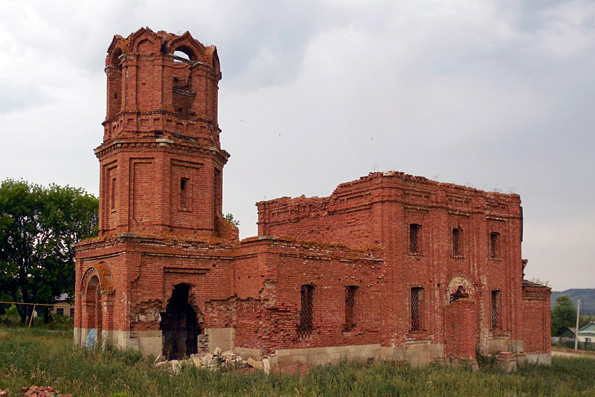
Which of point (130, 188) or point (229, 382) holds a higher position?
point (130, 188)

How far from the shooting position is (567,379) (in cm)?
2344

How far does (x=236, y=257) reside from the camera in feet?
67.5

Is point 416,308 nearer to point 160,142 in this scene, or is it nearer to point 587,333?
point 160,142

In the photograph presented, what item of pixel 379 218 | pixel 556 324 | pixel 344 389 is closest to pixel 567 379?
pixel 379 218

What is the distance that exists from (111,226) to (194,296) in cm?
413

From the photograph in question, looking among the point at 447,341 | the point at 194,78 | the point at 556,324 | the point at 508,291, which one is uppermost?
the point at 194,78

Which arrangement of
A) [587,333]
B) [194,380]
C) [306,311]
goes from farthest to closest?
1. [587,333]
2. [306,311]
3. [194,380]

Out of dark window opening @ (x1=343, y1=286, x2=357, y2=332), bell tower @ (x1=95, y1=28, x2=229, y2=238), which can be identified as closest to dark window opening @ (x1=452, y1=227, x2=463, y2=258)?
dark window opening @ (x1=343, y1=286, x2=357, y2=332)

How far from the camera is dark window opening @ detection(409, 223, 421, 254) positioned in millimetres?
23812

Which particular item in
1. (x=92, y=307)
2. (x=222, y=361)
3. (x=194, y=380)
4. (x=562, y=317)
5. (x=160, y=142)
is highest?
(x=160, y=142)

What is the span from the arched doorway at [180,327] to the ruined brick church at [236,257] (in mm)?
50

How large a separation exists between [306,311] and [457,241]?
8.19 m

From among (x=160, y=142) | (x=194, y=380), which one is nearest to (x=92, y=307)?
(x=160, y=142)

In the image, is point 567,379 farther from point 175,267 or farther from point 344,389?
point 175,267
